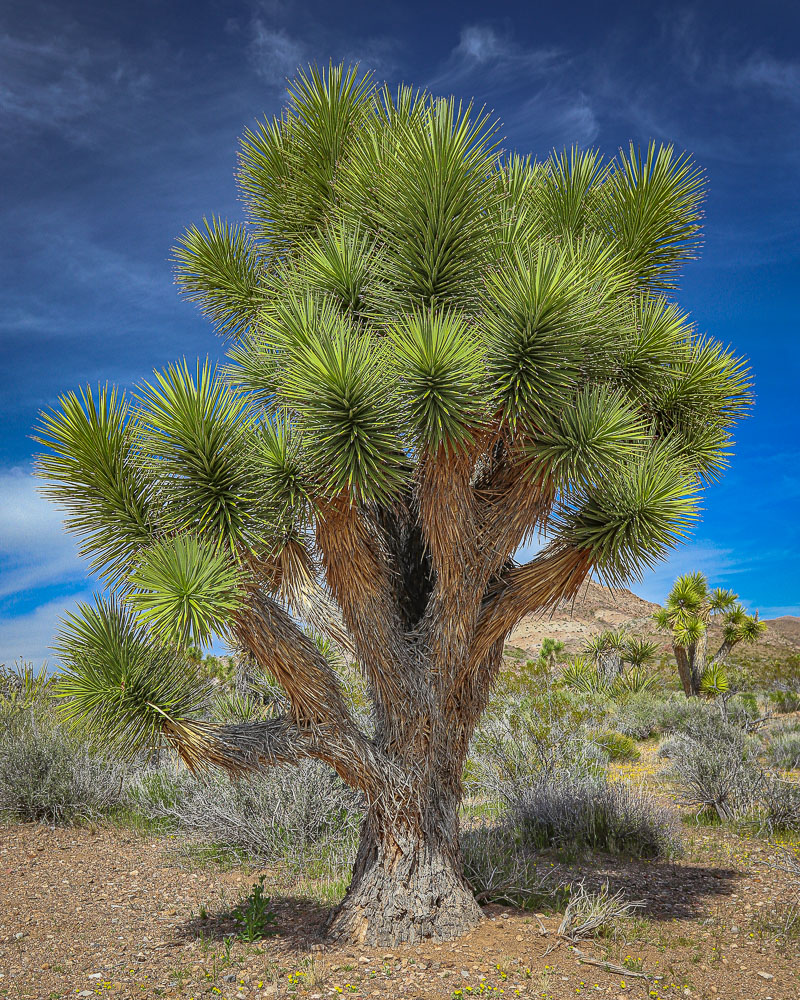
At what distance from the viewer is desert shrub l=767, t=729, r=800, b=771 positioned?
12.4 metres

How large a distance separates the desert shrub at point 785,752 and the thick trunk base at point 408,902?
340 inches

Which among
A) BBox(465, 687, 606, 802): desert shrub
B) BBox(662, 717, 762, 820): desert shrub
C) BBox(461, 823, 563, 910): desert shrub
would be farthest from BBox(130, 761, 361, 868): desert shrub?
BBox(662, 717, 762, 820): desert shrub

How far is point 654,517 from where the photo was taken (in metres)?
4.96

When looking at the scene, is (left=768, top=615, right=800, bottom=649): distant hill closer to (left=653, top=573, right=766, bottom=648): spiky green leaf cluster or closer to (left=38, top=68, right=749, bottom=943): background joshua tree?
(left=653, top=573, right=766, bottom=648): spiky green leaf cluster

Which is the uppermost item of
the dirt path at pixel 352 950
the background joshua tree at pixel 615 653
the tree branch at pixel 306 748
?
the background joshua tree at pixel 615 653

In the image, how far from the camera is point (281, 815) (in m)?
8.41

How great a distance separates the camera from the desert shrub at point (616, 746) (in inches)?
547

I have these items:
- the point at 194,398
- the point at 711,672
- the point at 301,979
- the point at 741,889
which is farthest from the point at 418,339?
the point at 711,672

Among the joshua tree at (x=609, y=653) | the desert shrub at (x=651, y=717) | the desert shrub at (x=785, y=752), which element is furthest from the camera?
the joshua tree at (x=609, y=653)

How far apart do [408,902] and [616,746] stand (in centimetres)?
954

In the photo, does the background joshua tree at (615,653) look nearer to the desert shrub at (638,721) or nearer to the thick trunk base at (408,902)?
the desert shrub at (638,721)

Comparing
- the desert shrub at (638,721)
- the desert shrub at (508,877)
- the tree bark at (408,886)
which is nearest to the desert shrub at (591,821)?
the desert shrub at (508,877)

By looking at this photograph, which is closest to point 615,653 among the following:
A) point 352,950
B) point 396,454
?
point 352,950

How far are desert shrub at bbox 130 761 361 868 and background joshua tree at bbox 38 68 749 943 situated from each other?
2749 mm
